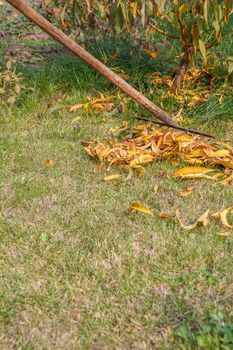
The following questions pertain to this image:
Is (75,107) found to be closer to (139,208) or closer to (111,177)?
(111,177)

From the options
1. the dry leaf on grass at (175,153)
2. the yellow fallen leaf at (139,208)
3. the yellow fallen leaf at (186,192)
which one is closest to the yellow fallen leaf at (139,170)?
the dry leaf on grass at (175,153)

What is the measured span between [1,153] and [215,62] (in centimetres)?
202

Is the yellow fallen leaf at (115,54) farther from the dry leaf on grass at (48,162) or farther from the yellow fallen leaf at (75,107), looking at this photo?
the dry leaf on grass at (48,162)

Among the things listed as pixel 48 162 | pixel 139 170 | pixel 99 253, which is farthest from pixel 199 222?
pixel 48 162

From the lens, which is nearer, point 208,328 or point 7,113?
point 208,328

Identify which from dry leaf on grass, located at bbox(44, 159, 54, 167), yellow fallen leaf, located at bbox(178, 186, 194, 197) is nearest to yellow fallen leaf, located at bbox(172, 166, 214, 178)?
yellow fallen leaf, located at bbox(178, 186, 194, 197)

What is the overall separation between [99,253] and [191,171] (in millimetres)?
1042

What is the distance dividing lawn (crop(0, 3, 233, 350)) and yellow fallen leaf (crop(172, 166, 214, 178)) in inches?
2.0

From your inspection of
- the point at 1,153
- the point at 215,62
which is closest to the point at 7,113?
the point at 1,153

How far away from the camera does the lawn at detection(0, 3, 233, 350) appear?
2.18 metres

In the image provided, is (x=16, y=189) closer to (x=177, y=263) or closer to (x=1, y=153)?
(x=1, y=153)

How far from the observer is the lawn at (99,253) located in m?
2.18

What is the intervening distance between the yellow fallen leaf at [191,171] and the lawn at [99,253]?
5 cm

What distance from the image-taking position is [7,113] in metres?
4.59
